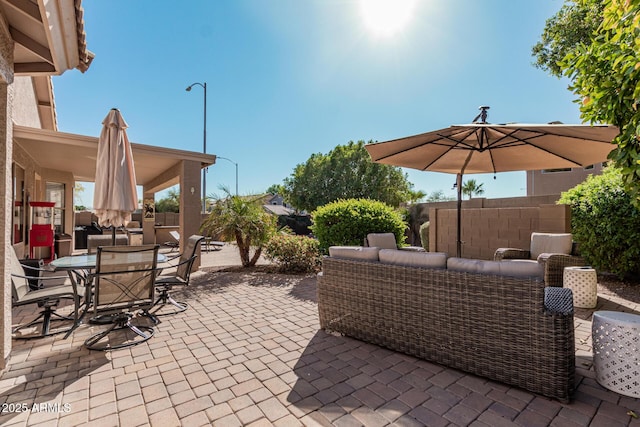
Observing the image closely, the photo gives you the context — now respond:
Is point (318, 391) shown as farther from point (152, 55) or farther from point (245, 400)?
point (152, 55)

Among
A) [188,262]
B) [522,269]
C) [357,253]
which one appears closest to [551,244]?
[522,269]

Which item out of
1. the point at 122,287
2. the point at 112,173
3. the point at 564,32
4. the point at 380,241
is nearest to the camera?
the point at 122,287

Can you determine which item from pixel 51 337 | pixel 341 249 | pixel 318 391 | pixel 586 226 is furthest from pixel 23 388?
pixel 586 226

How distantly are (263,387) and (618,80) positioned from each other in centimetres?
350

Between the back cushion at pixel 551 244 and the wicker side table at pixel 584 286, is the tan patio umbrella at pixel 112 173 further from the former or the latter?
the back cushion at pixel 551 244

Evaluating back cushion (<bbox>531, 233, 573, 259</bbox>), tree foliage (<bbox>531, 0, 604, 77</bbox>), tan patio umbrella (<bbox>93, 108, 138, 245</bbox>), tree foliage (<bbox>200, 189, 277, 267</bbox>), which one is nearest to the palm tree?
tree foliage (<bbox>531, 0, 604, 77</bbox>)

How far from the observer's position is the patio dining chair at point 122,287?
9.93 feet

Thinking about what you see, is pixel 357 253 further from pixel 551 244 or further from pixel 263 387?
pixel 551 244

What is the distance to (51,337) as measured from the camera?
3.30 meters

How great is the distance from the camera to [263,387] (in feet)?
7.61

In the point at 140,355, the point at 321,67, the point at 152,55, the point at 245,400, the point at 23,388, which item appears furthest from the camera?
the point at 152,55

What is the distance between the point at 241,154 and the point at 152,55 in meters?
21.7

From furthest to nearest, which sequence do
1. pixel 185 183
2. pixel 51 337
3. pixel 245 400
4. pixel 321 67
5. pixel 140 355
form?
pixel 321 67
pixel 185 183
pixel 51 337
pixel 140 355
pixel 245 400

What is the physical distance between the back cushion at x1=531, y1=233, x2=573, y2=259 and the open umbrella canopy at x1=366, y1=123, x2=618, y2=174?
55.7 inches
